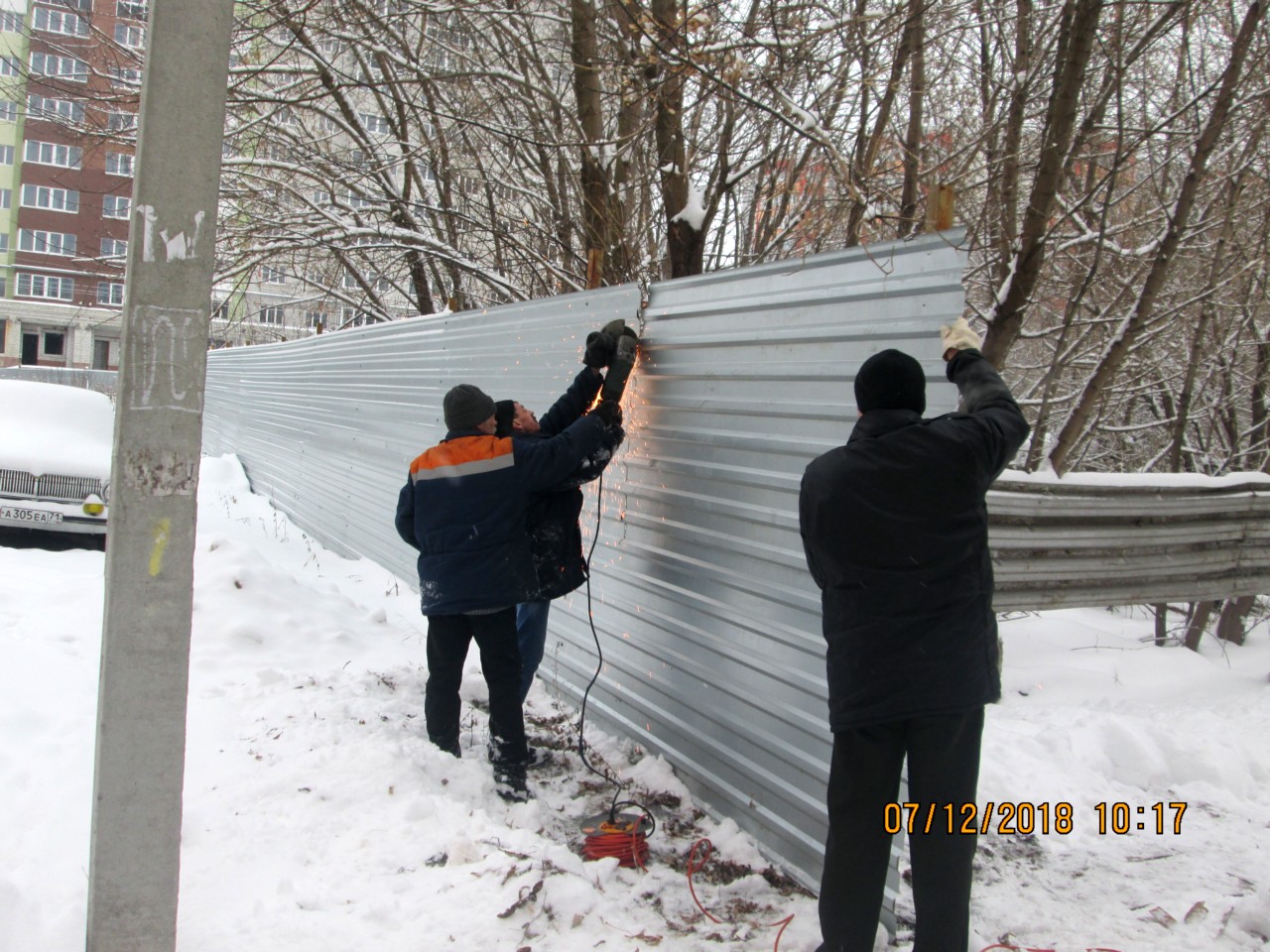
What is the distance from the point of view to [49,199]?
144ft

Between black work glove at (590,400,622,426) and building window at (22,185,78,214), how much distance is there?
165 ft

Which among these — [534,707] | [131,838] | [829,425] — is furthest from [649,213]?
[131,838]

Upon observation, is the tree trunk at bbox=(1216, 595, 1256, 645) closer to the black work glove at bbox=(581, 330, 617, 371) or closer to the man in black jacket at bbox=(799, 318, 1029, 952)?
the man in black jacket at bbox=(799, 318, 1029, 952)

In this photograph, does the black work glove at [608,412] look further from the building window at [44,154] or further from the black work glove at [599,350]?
the building window at [44,154]

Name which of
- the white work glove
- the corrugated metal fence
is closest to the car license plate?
the corrugated metal fence

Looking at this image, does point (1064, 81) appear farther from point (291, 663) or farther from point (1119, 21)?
point (291, 663)

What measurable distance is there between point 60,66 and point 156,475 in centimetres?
1130

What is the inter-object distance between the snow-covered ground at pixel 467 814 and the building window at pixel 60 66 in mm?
6065

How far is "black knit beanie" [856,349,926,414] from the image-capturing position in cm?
250

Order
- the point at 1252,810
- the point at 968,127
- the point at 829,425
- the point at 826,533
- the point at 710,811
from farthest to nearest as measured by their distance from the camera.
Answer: the point at 968,127 → the point at 1252,810 → the point at 710,811 → the point at 829,425 → the point at 826,533

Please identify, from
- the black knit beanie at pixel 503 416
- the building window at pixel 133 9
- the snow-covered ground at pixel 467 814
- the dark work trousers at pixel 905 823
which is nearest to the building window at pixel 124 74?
the building window at pixel 133 9

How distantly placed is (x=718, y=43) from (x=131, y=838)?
16.3 ft

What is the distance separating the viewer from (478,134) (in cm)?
920

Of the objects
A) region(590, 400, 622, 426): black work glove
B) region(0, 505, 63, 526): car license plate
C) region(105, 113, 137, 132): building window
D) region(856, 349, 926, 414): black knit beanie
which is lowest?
region(0, 505, 63, 526): car license plate
